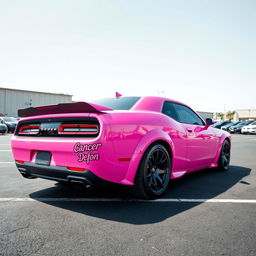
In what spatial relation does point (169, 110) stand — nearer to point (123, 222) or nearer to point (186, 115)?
point (186, 115)

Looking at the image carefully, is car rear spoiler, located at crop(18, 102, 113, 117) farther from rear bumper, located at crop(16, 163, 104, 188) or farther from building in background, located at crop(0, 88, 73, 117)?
building in background, located at crop(0, 88, 73, 117)

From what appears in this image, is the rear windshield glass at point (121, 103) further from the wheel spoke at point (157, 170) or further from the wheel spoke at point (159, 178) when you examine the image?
the wheel spoke at point (159, 178)

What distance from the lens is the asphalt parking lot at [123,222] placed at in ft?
6.16

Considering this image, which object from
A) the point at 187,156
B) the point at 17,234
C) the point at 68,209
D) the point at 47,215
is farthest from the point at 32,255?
the point at 187,156

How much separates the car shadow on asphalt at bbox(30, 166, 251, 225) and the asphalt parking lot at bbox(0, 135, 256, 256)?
0.4 inches

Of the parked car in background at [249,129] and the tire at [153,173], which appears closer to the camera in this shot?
the tire at [153,173]

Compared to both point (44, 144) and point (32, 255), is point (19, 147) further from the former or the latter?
point (32, 255)

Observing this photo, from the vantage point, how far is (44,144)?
9.02 ft

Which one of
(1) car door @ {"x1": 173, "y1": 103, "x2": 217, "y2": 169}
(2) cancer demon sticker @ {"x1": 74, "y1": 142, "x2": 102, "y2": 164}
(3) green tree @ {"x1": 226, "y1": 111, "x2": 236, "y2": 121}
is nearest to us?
(2) cancer demon sticker @ {"x1": 74, "y1": 142, "x2": 102, "y2": 164}

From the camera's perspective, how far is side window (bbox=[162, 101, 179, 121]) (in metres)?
3.58

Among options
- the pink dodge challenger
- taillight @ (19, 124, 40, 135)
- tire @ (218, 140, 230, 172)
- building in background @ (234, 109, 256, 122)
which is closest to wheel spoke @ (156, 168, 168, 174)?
the pink dodge challenger

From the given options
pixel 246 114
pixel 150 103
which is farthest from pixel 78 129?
pixel 246 114

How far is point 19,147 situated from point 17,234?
1.28 meters

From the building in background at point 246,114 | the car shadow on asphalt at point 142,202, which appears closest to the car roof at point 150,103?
the car shadow on asphalt at point 142,202
